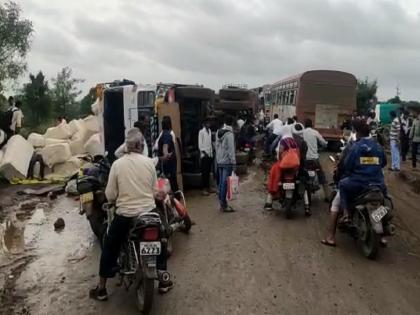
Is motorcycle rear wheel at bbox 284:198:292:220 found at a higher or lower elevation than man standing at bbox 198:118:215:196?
lower

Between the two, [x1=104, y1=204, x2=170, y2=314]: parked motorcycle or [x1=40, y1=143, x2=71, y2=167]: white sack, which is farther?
[x1=40, y1=143, x2=71, y2=167]: white sack

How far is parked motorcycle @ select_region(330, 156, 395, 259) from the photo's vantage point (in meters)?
7.04

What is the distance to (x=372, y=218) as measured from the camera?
704 centimetres

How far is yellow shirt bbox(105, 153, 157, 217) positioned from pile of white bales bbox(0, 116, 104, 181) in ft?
33.3

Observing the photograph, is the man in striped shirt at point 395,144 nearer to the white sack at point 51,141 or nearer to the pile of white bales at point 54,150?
the pile of white bales at point 54,150

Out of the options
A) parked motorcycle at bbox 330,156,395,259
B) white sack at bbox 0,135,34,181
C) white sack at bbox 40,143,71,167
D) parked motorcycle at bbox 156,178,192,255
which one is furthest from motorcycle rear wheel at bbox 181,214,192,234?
white sack at bbox 40,143,71,167

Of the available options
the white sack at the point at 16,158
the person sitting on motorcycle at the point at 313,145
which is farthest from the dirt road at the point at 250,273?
the white sack at the point at 16,158

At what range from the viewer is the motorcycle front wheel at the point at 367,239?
7.14 metres

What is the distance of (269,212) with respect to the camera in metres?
10.2

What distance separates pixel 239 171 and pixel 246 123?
201 inches

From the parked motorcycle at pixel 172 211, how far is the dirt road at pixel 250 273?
0.57 ft

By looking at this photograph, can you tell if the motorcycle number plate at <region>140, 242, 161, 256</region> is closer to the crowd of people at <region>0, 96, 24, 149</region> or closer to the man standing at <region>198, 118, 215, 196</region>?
the man standing at <region>198, 118, 215, 196</region>

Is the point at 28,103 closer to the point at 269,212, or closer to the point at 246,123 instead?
the point at 246,123

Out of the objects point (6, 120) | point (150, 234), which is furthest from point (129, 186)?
point (6, 120)
